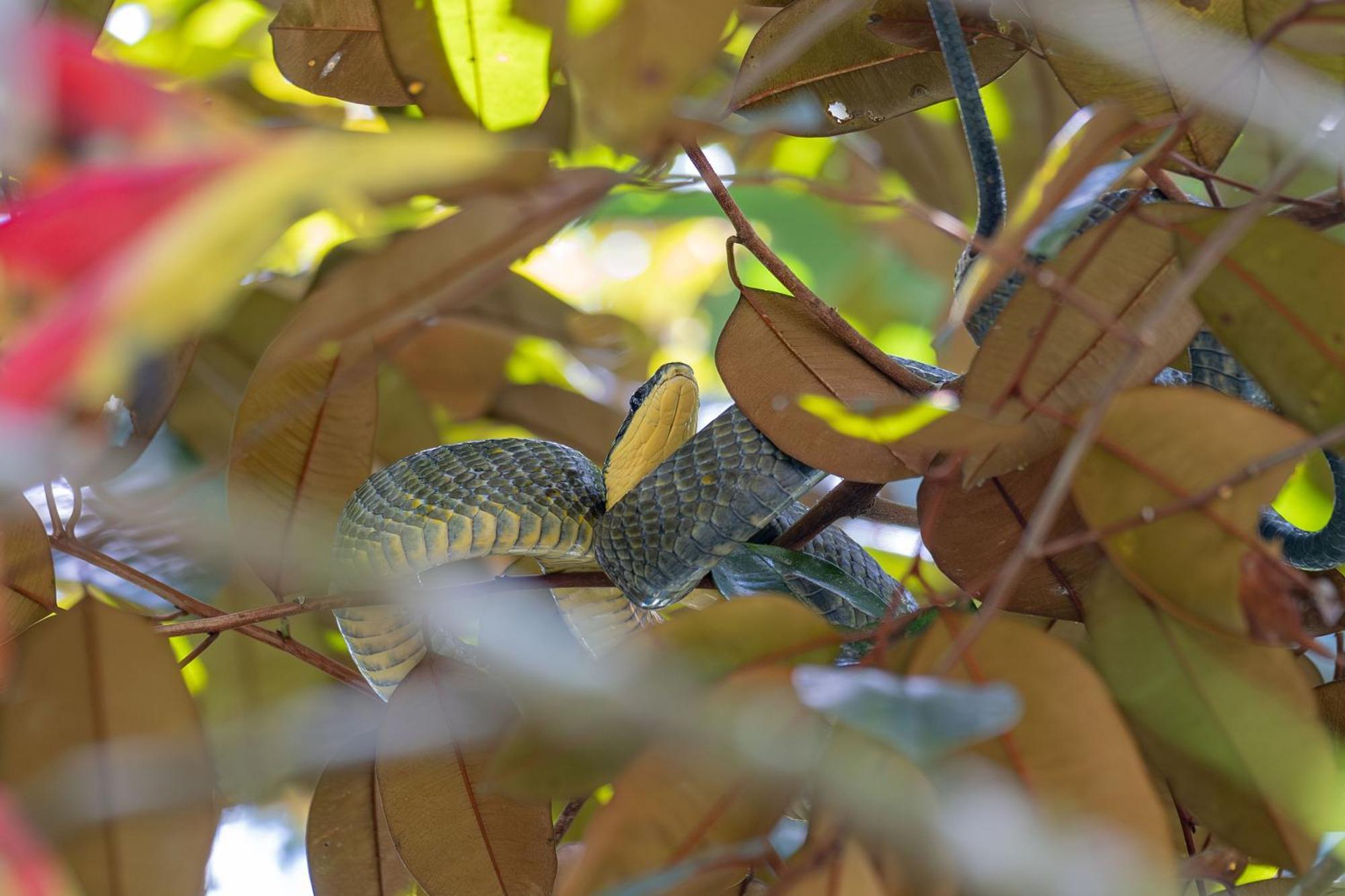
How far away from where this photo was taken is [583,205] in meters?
0.64

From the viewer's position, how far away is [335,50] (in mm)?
1225

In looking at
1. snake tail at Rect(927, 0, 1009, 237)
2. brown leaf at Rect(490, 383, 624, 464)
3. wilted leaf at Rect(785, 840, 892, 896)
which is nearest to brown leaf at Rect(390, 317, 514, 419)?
brown leaf at Rect(490, 383, 624, 464)

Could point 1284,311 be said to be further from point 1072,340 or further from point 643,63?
point 643,63

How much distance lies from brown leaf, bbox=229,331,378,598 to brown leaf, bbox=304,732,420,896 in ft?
0.69

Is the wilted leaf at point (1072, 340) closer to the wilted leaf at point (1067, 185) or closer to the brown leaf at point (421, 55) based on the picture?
the wilted leaf at point (1067, 185)

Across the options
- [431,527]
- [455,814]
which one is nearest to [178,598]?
[431,527]

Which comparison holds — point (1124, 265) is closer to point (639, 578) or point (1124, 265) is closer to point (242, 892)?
point (639, 578)

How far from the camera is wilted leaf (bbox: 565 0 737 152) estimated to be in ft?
1.96

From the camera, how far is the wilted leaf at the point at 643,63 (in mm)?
597

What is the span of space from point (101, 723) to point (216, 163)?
0.67 metres

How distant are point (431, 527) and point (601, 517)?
22cm

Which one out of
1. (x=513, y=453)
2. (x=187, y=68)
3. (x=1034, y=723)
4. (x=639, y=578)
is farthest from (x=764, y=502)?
(x=187, y=68)

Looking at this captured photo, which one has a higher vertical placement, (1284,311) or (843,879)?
(1284,311)

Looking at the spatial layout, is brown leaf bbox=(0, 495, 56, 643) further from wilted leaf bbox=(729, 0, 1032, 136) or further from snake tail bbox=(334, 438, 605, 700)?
wilted leaf bbox=(729, 0, 1032, 136)
